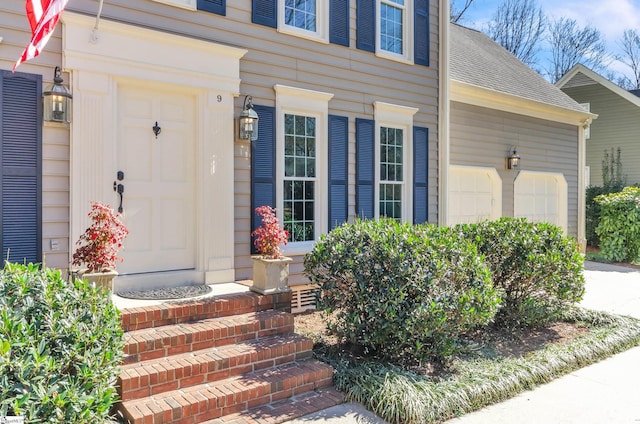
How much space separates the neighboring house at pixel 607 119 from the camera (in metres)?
15.1

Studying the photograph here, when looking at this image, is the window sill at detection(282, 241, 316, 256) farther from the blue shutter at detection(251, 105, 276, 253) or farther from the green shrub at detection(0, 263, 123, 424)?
the green shrub at detection(0, 263, 123, 424)

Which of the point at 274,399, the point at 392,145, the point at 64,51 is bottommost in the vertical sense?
the point at 274,399

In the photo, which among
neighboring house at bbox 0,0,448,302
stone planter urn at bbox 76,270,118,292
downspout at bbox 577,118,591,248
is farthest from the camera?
downspout at bbox 577,118,591,248

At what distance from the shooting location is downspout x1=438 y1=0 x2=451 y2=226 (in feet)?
26.0

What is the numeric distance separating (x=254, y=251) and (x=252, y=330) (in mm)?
1591

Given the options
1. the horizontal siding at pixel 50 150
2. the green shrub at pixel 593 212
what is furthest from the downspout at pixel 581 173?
the horizontal siding at pixel 50 150

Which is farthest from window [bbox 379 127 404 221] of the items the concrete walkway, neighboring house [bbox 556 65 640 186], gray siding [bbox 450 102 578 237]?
neighboring house [bbox 556 65 640 186]

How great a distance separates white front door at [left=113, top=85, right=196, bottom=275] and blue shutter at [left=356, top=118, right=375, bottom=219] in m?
2.51

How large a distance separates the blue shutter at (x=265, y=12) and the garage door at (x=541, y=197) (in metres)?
6.83

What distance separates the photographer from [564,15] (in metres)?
25.4

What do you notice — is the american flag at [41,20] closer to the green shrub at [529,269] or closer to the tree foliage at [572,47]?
the green shrub at [529,269]

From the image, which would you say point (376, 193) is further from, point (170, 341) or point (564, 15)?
point (564, 15)

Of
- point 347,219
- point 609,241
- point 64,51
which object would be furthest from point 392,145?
point 609,241

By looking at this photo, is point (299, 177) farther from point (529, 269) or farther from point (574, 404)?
point (574, 404)
